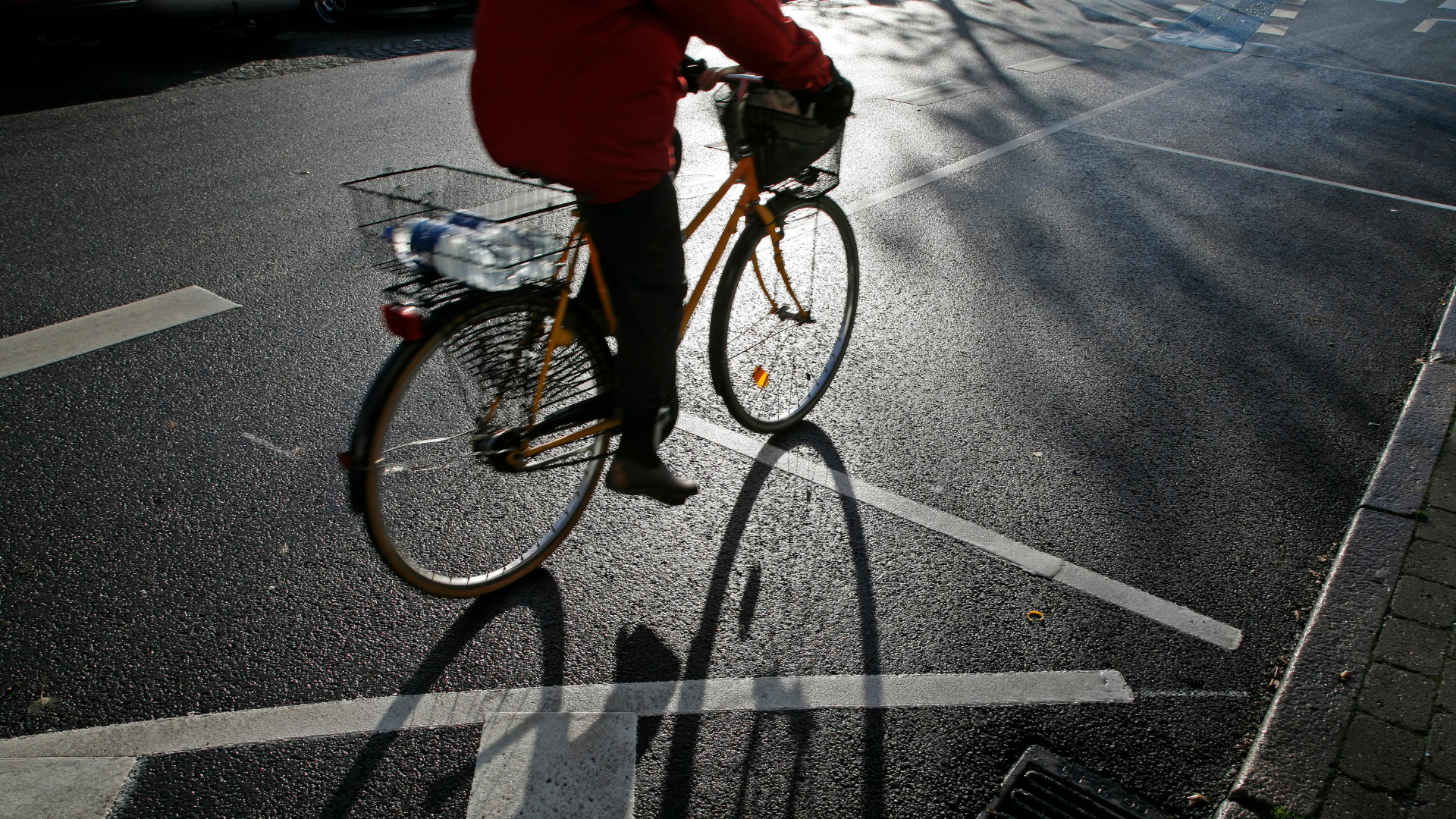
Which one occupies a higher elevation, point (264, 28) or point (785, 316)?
point (264, 28)

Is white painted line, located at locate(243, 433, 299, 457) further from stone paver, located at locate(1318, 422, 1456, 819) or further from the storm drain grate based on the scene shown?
stone paver, located at locate(1318, 422, 1456, 819)

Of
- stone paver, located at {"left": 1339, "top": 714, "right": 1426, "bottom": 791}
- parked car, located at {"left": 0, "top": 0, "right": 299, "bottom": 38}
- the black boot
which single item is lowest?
stone paver, located at {"left": 1339, "top": 714, "right": 1426, "bottom": 791}

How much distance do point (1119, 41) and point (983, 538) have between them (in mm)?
11649

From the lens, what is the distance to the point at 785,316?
12.2 feet

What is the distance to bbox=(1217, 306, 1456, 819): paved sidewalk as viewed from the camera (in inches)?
91.7

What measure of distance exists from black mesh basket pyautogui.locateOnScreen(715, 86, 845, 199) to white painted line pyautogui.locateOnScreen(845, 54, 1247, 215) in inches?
116

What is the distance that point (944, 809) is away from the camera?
2.27 m

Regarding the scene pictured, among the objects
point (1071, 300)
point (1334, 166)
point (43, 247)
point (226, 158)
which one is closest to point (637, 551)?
point (1071, 300)

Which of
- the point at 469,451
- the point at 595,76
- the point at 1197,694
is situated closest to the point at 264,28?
the point at 469,451

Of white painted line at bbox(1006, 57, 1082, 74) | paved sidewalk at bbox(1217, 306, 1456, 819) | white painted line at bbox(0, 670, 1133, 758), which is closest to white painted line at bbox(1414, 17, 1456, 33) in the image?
white painted line at bbox(1006, 57, 1082, 74)

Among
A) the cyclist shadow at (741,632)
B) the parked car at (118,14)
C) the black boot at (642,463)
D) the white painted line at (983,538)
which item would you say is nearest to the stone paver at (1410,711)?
the white painted line at (983,538)

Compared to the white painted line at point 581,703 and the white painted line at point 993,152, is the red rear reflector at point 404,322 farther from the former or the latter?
the white painted line at point 993,152

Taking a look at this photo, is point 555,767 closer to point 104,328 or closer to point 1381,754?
point 1381,754

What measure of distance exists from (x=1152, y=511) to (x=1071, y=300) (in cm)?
191
